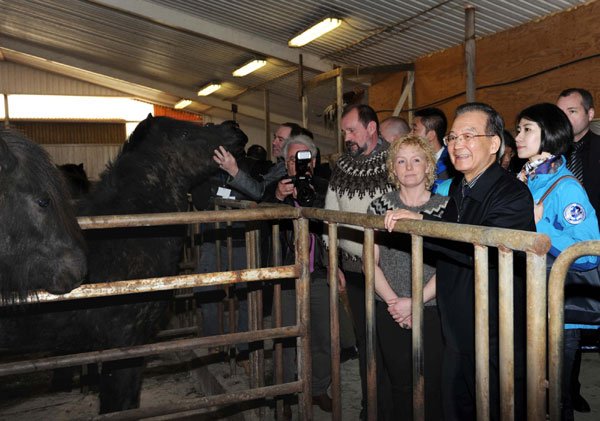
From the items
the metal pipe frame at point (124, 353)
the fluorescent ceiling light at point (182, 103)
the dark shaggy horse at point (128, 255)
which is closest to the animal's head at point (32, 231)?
the metal pipe frame at point (124, 353)

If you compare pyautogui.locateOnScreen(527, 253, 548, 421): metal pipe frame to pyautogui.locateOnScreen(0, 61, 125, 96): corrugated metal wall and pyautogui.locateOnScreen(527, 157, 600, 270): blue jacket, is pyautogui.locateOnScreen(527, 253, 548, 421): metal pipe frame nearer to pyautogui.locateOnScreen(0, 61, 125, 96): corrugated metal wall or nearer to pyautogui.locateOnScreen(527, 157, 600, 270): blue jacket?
pyautogui.locateOnScreen(527, 157, 600, 270): blue jacket

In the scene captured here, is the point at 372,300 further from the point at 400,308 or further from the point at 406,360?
the point at 406,360

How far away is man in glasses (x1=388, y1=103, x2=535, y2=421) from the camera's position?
186 cm

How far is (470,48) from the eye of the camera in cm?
764

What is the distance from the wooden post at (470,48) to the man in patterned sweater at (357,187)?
4727 millimetres

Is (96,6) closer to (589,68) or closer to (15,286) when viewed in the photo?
(589,68)

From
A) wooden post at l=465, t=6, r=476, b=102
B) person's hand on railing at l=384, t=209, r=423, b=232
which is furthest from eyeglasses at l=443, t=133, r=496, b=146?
wooden post at l=465, t=6, r=476, b=102

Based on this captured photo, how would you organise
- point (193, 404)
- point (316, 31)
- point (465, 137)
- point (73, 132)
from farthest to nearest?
point (73, 132) → point (316, 31) → point (193, 404) → point (465, 137)

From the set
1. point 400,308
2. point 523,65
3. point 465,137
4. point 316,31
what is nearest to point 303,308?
point 400,308

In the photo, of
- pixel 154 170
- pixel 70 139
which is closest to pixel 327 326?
pixel 154 170

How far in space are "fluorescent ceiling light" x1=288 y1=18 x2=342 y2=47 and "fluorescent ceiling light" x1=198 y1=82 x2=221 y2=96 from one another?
22.6 feet

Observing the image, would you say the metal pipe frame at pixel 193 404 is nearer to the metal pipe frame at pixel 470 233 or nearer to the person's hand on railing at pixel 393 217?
the metal pipe frame at pixel 470 233

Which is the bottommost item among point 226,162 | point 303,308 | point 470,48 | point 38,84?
point 303,308

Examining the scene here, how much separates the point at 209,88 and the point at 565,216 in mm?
15227
